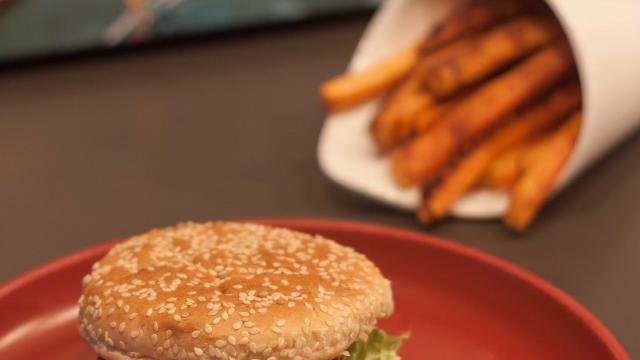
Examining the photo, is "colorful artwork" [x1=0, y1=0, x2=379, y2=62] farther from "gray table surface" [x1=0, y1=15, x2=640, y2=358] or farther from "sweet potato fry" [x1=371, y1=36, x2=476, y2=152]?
"sweet potato fry" [x1=371, y1=36, x2=476, y2=152]

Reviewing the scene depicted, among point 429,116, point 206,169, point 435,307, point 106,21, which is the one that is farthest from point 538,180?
point 106,21

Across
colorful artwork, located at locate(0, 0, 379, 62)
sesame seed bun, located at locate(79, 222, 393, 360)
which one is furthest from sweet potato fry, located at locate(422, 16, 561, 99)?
colorful artwork, located at locate(0, 0, 379, 62)

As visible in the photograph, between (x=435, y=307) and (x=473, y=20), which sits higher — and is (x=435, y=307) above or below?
below

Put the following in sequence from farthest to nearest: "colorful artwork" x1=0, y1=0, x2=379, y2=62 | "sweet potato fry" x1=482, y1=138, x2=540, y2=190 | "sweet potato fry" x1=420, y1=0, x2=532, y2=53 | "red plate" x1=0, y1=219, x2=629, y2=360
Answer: "colorful artwork" x1=0, y1=0, x2=379, y2=62
"sweet potato fry" x1=420, y1=0, x2=532, y2=53
"sweet potato fry" x1=482, y1=138, x2=540, y2=190
"red plate" x1=0, y1=219, x2=629, y2=360

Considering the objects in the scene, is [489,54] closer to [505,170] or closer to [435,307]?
[505,170]

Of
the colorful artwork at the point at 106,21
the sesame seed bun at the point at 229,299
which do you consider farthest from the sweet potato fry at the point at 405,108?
the colorful artwork at the point at 106,21

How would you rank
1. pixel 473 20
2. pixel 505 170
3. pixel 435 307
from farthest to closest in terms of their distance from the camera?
1. pixel 473 20
2. pixel 505 170
3. pixel 435 307

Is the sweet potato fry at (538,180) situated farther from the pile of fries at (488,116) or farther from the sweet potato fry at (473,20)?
the sweet potato fry at (473,20)
